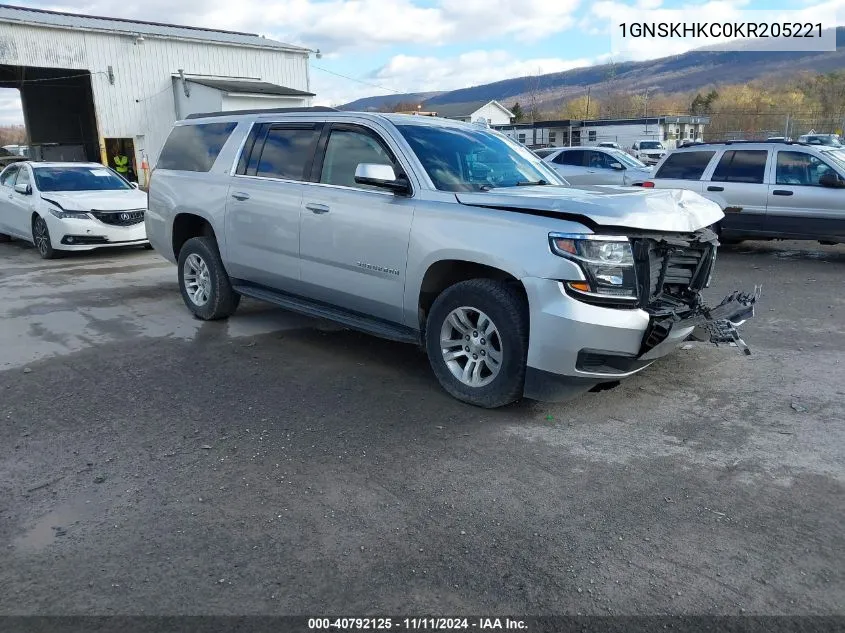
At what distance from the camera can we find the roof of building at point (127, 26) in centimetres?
2592

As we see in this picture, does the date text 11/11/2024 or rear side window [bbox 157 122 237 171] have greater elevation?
rear side window [bbox 157 122 237 171]

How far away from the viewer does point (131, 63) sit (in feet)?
92.9

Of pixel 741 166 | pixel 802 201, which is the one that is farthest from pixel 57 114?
pixel 802 201

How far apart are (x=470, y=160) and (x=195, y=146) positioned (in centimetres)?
321

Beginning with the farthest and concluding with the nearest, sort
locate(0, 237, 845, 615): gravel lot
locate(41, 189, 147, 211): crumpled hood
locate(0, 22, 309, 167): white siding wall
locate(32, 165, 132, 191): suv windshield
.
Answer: locate(0, 22, 309, 167): white siding wall
locate(32, 165, 132, 191): suv windshield
locate(41, 189, 147, 211): crumpled hood
locate(0, 237, 845, 615): gravel lot

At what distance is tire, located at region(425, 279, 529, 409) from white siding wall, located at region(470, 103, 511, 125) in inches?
2609

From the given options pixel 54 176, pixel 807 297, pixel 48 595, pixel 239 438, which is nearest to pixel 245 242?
pixel 239 438

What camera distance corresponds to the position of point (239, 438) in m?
4.28

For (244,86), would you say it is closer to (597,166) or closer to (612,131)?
(597,166)

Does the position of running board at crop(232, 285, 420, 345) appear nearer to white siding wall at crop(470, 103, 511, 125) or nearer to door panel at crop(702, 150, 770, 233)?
door panel at crop(702, 150, 770, 233)

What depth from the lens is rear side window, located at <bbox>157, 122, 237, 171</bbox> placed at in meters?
6.73

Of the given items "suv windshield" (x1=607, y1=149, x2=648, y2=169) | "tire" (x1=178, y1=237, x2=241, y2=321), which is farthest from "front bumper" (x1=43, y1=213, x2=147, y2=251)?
"suv windshield" (x1=607, y1=149, x2=648, y2=169)

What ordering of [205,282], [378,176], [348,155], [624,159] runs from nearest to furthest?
[378,176] < [348,155] < [205,282] < [624,159]

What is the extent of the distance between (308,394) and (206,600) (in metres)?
2.33
